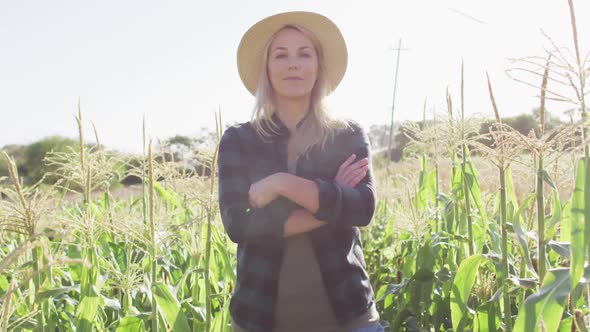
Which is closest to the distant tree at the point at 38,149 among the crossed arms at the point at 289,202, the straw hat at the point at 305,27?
the straw hat at the point at 305,27

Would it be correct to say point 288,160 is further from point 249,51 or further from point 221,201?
point 249,51

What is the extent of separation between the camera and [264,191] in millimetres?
1938

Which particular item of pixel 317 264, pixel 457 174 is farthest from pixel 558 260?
pixel 317 264

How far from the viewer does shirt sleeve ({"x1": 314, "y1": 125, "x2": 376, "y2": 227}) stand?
1888mm

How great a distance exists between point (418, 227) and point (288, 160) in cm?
116

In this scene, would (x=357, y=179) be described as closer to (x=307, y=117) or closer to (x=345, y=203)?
(x=345, y=203)

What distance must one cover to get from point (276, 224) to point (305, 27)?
878 millimetres

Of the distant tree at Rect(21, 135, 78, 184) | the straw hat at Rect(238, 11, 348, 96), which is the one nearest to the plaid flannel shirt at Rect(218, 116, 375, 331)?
the straw hat at Rect(238, 11, 348, 96)

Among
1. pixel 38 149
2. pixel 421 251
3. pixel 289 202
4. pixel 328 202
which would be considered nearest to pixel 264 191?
pixel 289 202

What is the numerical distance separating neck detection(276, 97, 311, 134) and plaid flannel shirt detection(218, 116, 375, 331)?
10 centimetres

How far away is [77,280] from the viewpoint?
9.84 feet

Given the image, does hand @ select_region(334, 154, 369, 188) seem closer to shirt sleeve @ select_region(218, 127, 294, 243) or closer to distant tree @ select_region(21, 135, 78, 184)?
shirt sleeve @ select_region(218, 127, 294, 243)

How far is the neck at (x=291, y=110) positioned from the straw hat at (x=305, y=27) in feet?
0.77

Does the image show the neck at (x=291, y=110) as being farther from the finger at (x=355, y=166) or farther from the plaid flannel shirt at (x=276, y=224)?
the finger at (x=355, y=166)
